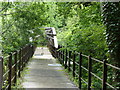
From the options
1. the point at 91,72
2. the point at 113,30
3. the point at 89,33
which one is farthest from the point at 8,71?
the point at 89,33

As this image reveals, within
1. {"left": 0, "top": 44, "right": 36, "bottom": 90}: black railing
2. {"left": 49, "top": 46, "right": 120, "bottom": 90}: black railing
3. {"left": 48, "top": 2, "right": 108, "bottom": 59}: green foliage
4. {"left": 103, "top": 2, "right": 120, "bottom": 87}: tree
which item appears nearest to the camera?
{"left": 0, "top": 44, "right": 36, "bottom": 90}: black railing

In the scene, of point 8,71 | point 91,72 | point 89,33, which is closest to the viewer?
point 8,71

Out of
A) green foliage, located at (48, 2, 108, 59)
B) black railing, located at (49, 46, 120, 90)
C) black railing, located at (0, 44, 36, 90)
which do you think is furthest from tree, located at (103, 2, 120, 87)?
black railing, located at (0, 44, 36, 90)

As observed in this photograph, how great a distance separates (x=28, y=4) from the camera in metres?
12.2

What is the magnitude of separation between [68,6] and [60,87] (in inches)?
317

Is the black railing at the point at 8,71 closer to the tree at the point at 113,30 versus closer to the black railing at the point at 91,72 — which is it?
the black railing at the point at 91,72

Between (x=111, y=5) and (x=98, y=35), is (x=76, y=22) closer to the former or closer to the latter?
(x=98, y=35)

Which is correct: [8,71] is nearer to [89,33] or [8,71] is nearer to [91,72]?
[91,72]

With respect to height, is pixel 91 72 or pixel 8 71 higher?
pixel 8 71

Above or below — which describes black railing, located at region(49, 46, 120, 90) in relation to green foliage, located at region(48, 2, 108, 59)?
below

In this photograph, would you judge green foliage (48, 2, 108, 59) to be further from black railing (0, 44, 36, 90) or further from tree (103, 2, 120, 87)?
black railing (0, 44, 36, 90)

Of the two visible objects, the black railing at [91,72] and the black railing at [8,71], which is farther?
the black railing at [91,72]

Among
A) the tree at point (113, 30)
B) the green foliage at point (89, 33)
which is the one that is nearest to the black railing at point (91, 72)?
the tree at point (113, 30)

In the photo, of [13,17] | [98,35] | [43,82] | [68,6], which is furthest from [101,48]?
[68,6]
